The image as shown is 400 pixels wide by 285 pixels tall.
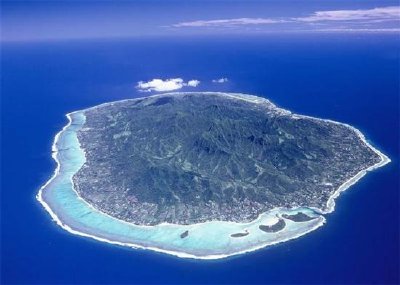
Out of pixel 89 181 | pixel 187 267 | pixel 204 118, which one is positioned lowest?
pixel 187 267

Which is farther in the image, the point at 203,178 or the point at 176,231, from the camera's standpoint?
the point at 203,178

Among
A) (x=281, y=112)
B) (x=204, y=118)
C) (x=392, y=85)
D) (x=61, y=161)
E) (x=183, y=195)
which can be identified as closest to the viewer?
(x=183, y=195)

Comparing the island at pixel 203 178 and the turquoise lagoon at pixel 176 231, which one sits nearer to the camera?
the turquoise lagoon at pixel 176 231

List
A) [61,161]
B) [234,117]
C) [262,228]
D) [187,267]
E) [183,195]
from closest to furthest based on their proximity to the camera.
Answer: [187,267] → [262,228] → [183,195] → [61,161] → [234,117]

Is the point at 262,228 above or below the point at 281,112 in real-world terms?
below

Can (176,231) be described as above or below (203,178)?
below

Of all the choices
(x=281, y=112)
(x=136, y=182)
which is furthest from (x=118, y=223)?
(x=281, y=112)

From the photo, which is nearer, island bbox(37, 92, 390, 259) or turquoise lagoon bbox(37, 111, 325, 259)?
turquoise lagoon bbox(37, 111, 325, 259)

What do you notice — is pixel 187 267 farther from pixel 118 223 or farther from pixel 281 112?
pixel 281 112
